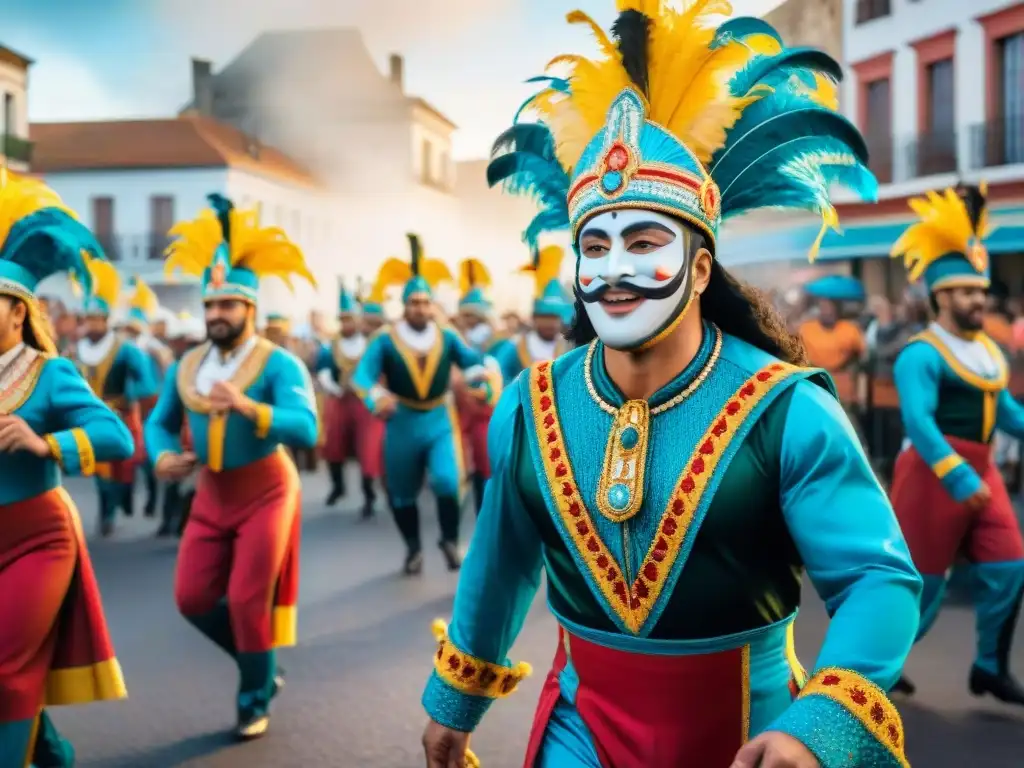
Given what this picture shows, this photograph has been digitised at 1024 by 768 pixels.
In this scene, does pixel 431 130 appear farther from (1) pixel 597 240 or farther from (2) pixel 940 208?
(1) pixel 597 240

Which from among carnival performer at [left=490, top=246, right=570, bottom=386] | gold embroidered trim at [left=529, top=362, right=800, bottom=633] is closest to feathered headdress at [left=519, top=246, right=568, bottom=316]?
carnival performer at [left=490, top=246, right=570, bottom=386]

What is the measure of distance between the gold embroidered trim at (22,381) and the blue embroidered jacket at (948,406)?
3744 millimetres

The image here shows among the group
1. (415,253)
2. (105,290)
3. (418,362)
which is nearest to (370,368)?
(418,362)

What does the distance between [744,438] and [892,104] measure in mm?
25169

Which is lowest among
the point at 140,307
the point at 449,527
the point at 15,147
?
the point at 449,527

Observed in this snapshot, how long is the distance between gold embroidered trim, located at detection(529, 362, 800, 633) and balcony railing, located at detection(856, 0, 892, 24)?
25547mm

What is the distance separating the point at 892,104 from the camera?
26.2 metres

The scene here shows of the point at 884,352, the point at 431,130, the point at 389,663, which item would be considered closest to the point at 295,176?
the point at 431,130

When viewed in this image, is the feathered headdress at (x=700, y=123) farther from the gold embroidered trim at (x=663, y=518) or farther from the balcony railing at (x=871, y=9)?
the balcony railing at (x=871, y=9)

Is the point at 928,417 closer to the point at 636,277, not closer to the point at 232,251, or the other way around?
the point at 232,251

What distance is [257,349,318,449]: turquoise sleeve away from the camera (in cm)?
586

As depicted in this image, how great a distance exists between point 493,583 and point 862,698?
36.7 inches

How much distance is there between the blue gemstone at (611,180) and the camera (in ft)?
9.30

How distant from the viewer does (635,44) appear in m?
2.89
